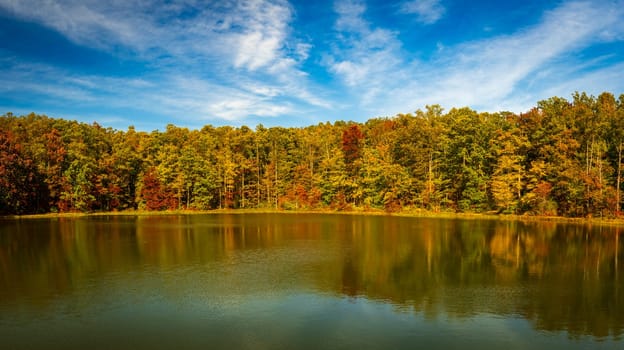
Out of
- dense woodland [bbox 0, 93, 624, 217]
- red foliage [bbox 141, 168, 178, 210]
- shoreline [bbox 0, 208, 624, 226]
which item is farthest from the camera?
red foliage [bbox 141, 168, 178, 210]

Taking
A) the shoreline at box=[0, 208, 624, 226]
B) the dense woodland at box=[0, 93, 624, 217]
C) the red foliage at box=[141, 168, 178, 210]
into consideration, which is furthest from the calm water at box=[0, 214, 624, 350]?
the red foliage at box=[141, 168, 178, 210]

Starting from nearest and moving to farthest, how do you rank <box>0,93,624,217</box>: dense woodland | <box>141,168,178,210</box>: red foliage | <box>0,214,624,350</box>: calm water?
<box>0,214,624,350</box>: calm water → <box>0,93,624,217</box>: dense woodland → <box>141,168,178,210</box>: red foliage

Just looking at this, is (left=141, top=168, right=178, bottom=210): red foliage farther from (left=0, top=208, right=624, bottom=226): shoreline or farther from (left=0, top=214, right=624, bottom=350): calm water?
(left=0, top=214, right=624, bottom=350): calm water

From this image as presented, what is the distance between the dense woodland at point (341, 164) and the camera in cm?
4338

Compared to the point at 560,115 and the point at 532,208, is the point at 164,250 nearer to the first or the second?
the point at 532,208

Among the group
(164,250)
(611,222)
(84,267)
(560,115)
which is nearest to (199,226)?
(164,250)

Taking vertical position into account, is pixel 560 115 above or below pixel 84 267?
above

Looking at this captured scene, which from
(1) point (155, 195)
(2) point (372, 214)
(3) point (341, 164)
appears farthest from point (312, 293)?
(1) point (155, 195)

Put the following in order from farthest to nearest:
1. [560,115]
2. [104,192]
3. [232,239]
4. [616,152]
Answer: [104,192] → [560,115] → [616,152] → [232,239]

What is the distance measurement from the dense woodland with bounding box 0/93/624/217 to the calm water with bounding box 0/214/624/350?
1633 cm

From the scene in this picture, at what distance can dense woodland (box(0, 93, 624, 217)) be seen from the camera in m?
43.4

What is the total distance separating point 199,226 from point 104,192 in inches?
914

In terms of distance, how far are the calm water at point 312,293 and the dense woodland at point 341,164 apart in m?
16.3

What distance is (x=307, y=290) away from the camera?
16344 mm
